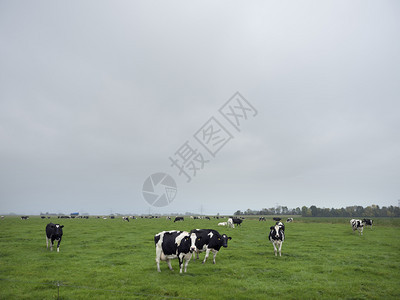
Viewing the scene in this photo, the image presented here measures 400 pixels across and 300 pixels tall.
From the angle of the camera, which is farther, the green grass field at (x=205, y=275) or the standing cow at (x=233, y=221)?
the standing cow at (x=233, y=221)

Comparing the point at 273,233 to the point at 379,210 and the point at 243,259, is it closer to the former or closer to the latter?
the point at 243,259

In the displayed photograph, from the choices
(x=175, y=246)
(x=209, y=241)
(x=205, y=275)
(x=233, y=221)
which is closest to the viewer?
(x=205, y=275)

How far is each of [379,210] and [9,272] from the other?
19004cm

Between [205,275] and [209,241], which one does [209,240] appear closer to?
[209,241]

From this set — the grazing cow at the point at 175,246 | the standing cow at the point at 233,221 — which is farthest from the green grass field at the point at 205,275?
the standing cow at the point at 233,221

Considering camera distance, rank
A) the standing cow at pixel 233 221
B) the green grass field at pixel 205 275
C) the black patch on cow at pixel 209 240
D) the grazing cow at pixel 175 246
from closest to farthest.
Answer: the green grass field at pixel 205 275
the grazing cow at pixel 175 246
the black patch on cow at pixel 209 240
the standing cow at pixel 233 221

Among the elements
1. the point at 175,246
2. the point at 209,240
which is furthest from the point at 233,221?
the point at 175,246

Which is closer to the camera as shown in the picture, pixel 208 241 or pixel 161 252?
pixel 161 252

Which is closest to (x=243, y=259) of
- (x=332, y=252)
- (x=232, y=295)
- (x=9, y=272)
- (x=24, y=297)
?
(x=232, y=295)

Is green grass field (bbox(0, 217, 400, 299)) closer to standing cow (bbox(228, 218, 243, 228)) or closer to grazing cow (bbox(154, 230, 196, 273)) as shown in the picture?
grazing cow (bbox(154, 230, 196, 273))

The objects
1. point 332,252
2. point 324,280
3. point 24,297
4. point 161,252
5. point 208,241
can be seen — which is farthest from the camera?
point 332,252

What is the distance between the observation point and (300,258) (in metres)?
17.2

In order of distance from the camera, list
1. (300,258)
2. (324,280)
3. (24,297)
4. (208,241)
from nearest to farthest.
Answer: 1. (24,297)
2. (324,280)
3. (208,241)
4. (300,258)

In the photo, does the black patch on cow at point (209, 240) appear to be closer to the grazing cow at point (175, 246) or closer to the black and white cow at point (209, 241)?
the black and white cow at point (209, 241)
